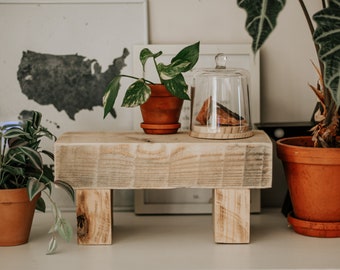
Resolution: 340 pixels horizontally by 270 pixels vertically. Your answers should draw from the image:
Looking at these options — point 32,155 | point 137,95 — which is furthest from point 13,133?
point 137,95

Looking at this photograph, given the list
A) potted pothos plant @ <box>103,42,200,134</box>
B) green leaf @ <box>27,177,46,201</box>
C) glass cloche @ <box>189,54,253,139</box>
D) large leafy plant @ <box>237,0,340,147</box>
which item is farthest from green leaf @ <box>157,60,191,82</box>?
green leaf @ <box>27,177,46,201</box>

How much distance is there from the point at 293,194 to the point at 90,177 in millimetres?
455

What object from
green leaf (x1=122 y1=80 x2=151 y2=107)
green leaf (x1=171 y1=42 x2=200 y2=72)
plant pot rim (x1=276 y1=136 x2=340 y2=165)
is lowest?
plant pot rim (x1=276 y1=136 x2=340 y2=165)

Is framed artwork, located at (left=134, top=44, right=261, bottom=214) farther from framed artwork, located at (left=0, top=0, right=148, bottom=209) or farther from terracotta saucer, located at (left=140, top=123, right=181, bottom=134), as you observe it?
terracotta saucer, located at (left=140, top=123, right=181, bottom=134)

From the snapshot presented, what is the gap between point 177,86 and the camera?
1.32 m

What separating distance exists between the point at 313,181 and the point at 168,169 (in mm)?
320

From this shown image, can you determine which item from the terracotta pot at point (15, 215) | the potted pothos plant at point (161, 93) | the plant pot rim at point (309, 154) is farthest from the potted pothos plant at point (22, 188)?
the plant pot rim at point (309, 154)

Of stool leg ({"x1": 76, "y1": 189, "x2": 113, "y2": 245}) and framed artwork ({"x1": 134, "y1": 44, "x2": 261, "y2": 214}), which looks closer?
stool leg ({"x1": 76, "y1": 189, "x2": 113, "y2": 245})

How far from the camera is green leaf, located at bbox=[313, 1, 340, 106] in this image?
1.09 metres

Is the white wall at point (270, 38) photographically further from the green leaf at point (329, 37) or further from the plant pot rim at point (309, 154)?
the green leaf at point (329, 37)

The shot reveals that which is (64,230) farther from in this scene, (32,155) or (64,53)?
(64,53)

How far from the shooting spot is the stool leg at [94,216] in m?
1.29

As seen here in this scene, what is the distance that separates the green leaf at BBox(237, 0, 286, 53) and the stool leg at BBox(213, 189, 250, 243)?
1.18ft

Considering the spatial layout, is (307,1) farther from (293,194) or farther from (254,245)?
(254,245)
